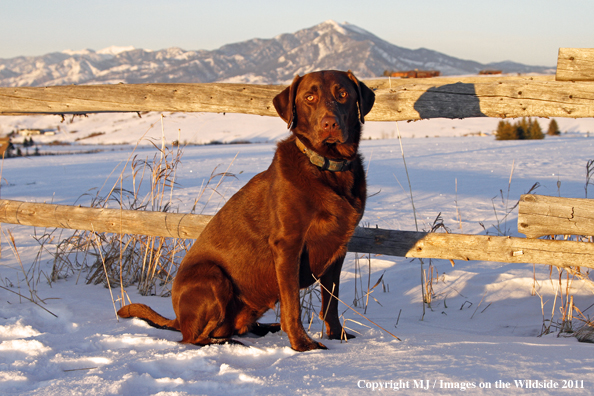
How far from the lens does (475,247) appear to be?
285cm

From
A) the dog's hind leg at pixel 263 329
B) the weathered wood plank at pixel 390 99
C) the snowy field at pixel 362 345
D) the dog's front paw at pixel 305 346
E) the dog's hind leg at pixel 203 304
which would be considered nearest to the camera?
the snowy field at pixel 362 345

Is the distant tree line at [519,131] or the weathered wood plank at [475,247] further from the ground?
the distant tree line at [519,131]

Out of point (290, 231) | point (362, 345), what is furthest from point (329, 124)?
point (362, 345)

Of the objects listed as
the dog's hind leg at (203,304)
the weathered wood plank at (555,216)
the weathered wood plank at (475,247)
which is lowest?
the dog's hind leg at (203,304)

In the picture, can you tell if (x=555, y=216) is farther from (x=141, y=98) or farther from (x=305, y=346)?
(x=141, y=98)

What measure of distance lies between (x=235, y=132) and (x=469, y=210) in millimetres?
24114

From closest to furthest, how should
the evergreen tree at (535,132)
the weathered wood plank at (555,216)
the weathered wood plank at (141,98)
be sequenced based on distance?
the weathered wood plank at (555,216) < the weathered wood plank at (141,98) < the evergreen tree at (535,132)

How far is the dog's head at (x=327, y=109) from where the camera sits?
2.52 meters

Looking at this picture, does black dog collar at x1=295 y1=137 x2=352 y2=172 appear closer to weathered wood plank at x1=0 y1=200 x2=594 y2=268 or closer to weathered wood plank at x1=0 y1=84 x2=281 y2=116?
weathered wood plank at x1=0 y1=200 x2=594 y2=268

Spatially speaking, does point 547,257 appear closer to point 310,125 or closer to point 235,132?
point 310,125

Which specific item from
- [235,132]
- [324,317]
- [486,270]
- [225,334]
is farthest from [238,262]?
[235,132]

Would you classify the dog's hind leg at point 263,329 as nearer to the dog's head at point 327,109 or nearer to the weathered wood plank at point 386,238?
the weathered wood plank at point 386,238

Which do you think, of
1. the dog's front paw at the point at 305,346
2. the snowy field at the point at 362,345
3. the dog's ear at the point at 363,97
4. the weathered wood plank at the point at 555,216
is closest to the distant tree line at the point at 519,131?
the snowy field at the point at 362,345

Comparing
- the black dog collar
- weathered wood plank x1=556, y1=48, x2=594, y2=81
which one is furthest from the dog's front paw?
weathered wood plank x1=556, y1=48, x2=594, y2=81
